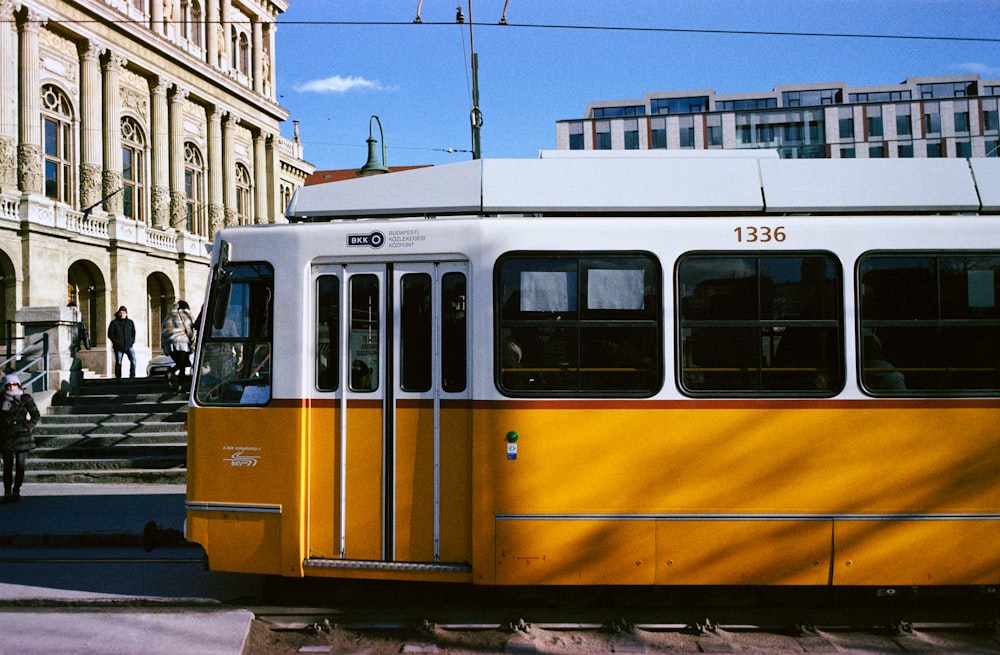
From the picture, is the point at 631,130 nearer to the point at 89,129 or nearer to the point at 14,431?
the point at 89,129

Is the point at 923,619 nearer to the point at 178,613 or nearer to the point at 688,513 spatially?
the point at 688,513

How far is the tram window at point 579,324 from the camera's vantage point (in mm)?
5645

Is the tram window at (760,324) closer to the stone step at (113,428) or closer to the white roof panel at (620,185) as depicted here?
the white roof panel at (620,185)

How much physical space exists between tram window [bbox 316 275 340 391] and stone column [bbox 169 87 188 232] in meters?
38.0

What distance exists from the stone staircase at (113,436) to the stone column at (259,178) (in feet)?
111

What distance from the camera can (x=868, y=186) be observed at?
594cm

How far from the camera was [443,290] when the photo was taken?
586 centimetres

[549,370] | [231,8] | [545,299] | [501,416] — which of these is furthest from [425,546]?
[231,8]

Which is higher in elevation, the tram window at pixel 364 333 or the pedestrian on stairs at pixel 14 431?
the tram window at pixel 364 333

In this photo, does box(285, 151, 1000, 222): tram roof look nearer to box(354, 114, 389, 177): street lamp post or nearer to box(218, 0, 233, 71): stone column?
box(354, 114, 389, 177): street lamp post

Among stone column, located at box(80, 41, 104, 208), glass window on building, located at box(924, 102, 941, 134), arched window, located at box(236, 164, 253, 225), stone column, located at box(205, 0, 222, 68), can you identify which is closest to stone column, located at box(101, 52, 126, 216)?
stone column, located at box(80, 41, 104, 208)

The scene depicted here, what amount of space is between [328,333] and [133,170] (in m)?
37.3

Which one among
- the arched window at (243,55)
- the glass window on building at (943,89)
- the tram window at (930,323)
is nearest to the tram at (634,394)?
the tram window at (930,323)

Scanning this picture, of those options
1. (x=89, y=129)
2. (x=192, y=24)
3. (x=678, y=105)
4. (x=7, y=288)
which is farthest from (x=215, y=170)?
(x=678, y=105)
